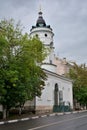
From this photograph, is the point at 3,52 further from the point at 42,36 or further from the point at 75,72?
the point at 75,72

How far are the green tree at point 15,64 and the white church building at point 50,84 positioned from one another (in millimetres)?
14054

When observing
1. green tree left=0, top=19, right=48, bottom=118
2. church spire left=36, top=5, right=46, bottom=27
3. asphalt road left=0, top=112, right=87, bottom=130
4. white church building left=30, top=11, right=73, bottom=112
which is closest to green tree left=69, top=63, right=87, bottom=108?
white church building left=30, top=11, right=73, bottom=112

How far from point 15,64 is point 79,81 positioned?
3599 centimetres

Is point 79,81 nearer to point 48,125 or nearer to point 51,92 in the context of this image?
point 51,92

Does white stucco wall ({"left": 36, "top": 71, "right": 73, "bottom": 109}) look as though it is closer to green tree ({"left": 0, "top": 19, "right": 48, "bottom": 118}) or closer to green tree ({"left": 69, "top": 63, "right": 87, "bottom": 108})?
green tree ({"left": 69, "top": 63, "right": 87, "bottom": 108})

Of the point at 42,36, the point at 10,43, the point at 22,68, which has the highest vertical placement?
the point at 42,36

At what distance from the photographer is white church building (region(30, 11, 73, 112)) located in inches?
2080

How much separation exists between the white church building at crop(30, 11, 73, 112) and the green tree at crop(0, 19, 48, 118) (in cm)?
1405

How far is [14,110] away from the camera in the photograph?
44.1 meters

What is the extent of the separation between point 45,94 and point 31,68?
53.6ft

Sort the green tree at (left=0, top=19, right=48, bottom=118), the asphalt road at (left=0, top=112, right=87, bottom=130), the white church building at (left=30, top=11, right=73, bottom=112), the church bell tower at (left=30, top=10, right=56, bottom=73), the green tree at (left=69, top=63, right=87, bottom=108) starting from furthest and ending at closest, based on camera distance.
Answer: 1. the green tree at (left=69, top=63, right=87, bottom=108)
2. the church bell tower at (left=30, top=10, right=56, bottom=73)
3. the white church building at (left=30, top=11, right=73, bottom=112)
4. the green tree at (left=0, top=19, right=48, bottom=118)
5. the asphalt road at (left=0, top=112, right=87, bottom=130)

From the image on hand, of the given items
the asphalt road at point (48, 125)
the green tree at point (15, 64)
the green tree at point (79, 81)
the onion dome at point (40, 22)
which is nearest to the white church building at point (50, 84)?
the onion dome at point (40, 22)

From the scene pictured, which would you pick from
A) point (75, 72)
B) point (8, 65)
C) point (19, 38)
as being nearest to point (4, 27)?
point (19, 38)

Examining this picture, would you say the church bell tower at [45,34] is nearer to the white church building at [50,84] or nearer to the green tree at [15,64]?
the white church building at [50,84]
